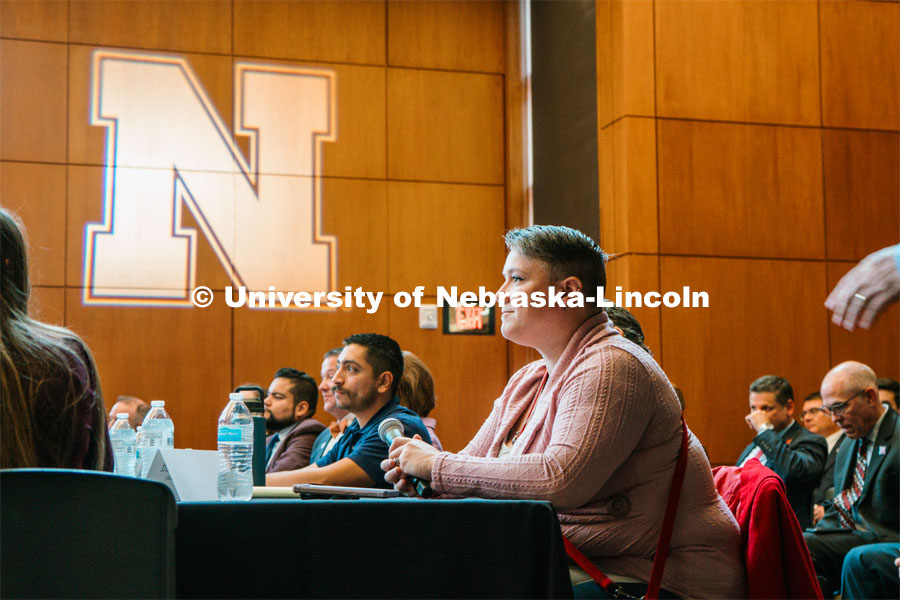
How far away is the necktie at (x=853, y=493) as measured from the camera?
3.96 m

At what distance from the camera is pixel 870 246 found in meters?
5.68

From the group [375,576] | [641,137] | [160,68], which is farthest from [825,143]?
[375,576]

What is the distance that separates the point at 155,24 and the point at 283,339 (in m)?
2.17

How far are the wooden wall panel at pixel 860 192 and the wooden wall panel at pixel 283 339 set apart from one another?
2.98m

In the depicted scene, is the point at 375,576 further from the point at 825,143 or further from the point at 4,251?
the point at 825,143

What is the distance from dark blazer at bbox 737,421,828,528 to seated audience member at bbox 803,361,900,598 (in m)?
0.10

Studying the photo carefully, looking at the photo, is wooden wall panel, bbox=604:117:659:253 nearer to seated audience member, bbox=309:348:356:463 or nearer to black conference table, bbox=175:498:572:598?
seated audience member, bbox=309:348:356:463

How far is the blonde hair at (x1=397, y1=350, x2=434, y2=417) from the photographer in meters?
3.76

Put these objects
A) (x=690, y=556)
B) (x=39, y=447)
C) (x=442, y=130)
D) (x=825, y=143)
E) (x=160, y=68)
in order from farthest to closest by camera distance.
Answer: (x=442, y=130), (x=160, y=68), (x=825, y=143), (x=690, y=556), (x=39, y=447)

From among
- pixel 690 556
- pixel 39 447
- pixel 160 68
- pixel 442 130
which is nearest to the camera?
pixel 39 447

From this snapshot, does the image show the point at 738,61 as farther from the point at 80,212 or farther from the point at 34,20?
the point at 34,20

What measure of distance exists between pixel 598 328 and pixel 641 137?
3.53 metres

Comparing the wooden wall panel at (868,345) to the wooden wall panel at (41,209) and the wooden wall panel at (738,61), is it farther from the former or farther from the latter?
the wooden wall panel at (41,209)

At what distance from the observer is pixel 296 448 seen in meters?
4.05
